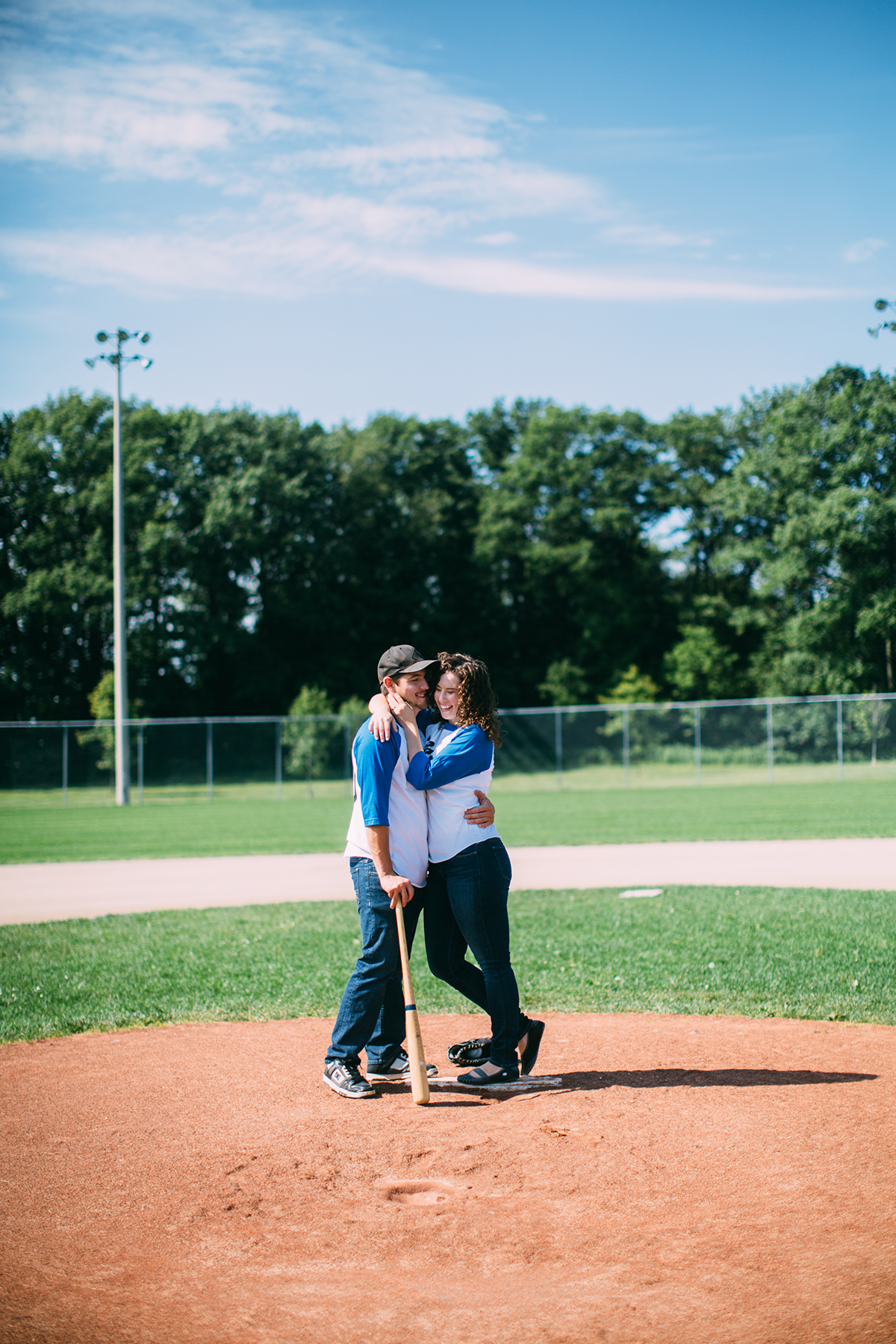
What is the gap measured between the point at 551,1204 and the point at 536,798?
987 inches

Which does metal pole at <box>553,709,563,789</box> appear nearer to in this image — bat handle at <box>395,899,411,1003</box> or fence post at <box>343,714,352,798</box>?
fence post at <box>343,714,352,798</box>

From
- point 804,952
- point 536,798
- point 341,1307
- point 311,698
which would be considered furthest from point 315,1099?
point 311,698

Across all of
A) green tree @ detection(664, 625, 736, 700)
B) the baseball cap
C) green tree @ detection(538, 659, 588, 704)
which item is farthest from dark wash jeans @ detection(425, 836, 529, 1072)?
green tree @ detection(538, 659, 588, 704)

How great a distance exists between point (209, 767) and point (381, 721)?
87.0 ft

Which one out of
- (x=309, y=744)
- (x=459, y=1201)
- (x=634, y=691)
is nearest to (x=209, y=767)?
(x=309, y=744)

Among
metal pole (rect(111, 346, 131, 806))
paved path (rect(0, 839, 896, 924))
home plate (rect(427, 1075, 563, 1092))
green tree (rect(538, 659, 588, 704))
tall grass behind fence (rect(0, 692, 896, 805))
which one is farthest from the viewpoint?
green tree (rect(538, 659, 588, 704))

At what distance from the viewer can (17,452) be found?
160ft

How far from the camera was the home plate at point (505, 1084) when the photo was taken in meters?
5.31

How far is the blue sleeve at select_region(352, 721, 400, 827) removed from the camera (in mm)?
4996

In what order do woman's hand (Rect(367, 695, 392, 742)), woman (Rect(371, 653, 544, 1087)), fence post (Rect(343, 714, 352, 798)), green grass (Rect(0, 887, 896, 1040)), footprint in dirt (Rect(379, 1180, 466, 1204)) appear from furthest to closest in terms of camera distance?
fence post (Rect(343, 714, 352, 798))
green grass (Rect(0, 887, 896, 1040))
woman (Rect(371, 653, 544, 1087))
woman's hand (Rect(367, 695, 392, 742))
footprint in dirt (Rect(379, 1180, 466, 1204))

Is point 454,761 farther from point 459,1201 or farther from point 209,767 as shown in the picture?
point 209,767

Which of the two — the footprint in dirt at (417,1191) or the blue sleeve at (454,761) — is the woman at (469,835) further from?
the footprint in dirt at (417,1191)

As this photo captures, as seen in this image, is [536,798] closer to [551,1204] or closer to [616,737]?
[616,737]

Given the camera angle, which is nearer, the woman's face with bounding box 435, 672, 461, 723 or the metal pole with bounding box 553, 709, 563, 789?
the woman's face with bounding box 435, 672, 461, 723
